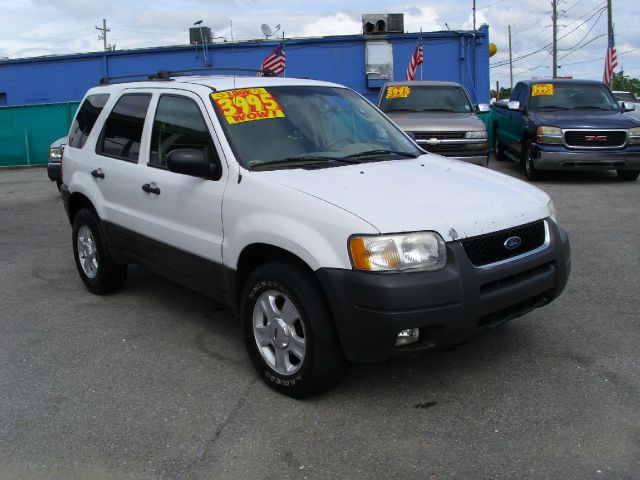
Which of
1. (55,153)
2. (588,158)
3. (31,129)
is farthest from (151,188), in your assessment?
(31,129)

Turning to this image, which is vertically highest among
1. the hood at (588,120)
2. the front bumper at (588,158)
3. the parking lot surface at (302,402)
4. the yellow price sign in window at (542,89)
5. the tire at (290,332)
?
the yellow price sign in window at (542,89)

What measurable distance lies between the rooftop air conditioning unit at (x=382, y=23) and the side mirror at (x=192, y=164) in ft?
69.3

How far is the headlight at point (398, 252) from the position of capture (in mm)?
3197

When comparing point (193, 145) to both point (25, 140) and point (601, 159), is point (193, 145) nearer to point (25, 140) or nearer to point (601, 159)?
point (601, 159)

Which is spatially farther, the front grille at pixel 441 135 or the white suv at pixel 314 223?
the front grille at pixel 441 135

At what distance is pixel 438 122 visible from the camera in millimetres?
10789

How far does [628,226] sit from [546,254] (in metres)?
4.87

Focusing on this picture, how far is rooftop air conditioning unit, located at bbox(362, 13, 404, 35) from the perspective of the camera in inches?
936

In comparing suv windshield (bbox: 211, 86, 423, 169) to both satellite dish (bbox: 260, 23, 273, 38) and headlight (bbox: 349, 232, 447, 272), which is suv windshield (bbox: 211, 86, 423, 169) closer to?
headlight (bbox: 349, 232, 447, 272)

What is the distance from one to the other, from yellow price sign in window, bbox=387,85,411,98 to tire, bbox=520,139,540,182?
93.3 inches

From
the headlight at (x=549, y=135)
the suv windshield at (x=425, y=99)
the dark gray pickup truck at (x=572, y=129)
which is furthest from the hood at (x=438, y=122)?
the dark gray pickup truck at (x=572, y=129)

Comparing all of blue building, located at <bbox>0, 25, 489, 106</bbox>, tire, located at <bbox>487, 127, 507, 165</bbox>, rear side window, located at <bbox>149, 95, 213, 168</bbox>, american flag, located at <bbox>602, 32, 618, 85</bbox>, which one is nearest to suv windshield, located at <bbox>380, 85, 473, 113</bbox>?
tire, located at <bbox>487, 127, 507, 165</bbox>

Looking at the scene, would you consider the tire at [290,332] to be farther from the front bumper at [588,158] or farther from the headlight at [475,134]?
the front bumper at [588,158]

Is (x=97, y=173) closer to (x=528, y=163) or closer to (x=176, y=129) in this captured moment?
(x=176, y=129)
